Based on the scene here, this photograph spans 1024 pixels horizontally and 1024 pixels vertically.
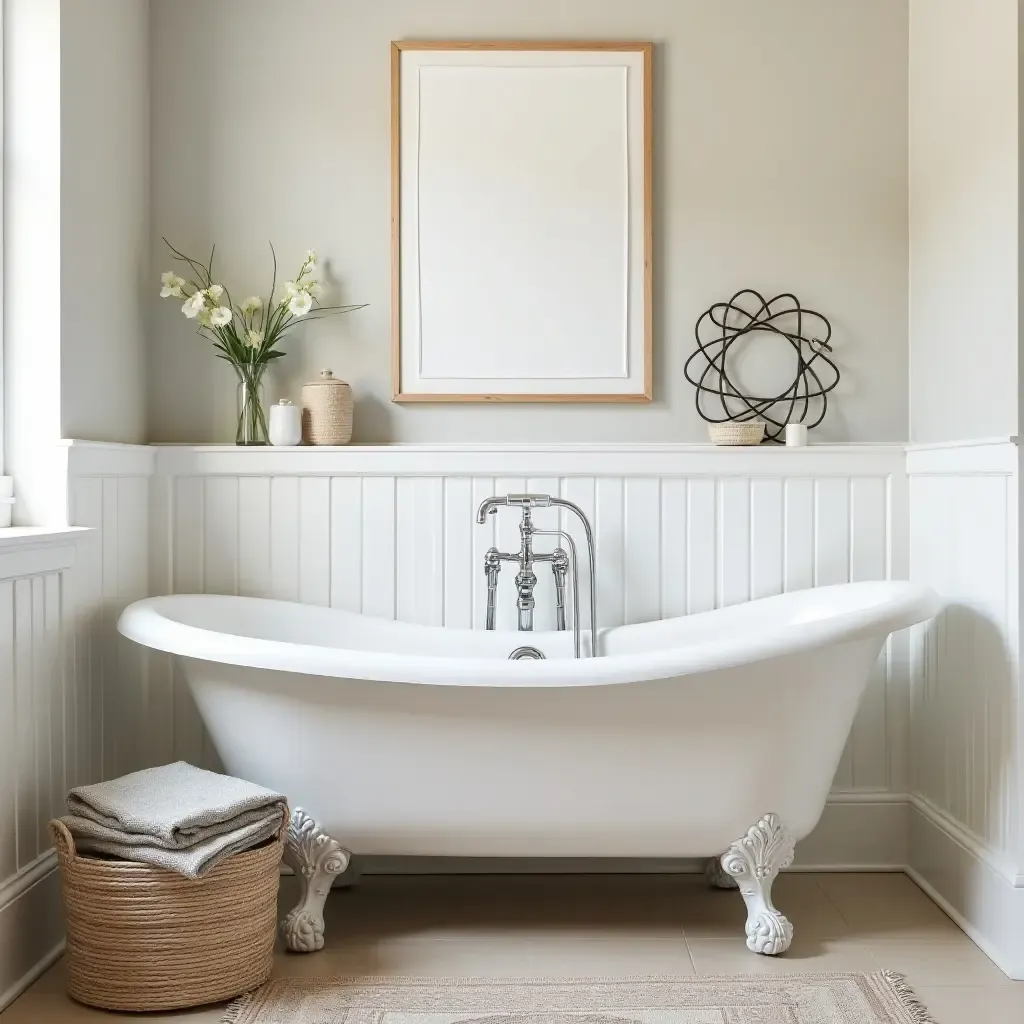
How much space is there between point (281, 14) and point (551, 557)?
158 centimetres

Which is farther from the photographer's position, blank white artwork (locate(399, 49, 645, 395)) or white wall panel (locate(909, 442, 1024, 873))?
blank white artwork (locate(399, 49, 645, 395))

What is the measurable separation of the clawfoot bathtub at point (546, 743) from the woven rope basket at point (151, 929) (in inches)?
9.2

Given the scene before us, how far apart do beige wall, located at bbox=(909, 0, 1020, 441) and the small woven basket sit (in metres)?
0.42

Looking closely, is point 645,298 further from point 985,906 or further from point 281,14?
point 985,906

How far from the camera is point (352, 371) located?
113 inches

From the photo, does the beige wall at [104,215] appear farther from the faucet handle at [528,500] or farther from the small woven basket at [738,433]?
the small woven basket at [738,433]

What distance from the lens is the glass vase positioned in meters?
2.79

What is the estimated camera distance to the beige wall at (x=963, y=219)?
7.28 feet

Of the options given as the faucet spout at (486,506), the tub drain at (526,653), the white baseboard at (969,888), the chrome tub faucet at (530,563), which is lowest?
the white baseboard at (969,888)

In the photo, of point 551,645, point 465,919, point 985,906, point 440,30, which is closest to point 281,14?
point 440,30

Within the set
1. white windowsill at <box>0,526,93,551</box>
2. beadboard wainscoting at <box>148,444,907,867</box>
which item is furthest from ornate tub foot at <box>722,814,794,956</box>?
white windowsill at <box>0,526,93,551</box>

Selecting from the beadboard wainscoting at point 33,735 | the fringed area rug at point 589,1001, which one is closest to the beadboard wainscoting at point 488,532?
the beadboard wainscoting at point 33,735

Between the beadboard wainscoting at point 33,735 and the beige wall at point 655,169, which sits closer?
the beadboard wainscoting at point 33,735

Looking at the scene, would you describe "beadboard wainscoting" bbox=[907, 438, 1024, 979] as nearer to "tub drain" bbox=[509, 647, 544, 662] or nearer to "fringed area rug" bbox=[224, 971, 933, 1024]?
"fringed area rug" bbox=[224, 971, 933, 1024]
